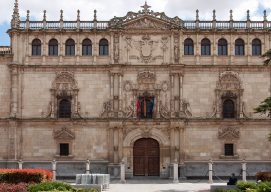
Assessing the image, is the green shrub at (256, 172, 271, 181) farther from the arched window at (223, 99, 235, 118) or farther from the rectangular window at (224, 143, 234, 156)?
the arched window at (223, 99, 235, 118)

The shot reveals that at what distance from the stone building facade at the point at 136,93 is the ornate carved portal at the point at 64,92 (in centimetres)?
10

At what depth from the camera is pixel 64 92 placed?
5472 centimetres

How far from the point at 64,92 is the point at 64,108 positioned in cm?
156

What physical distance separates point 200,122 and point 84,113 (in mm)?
11091

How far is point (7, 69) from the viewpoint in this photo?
55.1m

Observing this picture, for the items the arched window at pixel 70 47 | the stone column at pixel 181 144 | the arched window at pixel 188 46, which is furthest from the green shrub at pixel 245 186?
the arched window at pixel 70 47

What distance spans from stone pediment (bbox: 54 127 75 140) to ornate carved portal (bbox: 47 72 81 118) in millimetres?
1575

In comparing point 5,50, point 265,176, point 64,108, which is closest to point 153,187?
point 265,176

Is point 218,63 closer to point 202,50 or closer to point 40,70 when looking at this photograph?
point 202,50

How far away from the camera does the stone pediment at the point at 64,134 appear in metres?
54.2

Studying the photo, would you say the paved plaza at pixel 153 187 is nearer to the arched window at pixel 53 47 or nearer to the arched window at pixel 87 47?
Answer: the arched window at pixel 87 47

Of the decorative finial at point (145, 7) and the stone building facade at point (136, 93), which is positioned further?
the decorative finial at point (145, 7)

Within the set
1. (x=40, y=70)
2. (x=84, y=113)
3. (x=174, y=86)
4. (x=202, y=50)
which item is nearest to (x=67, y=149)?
(x=84, y=113)

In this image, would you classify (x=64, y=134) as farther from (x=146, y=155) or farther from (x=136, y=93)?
(x=146, y=155)
